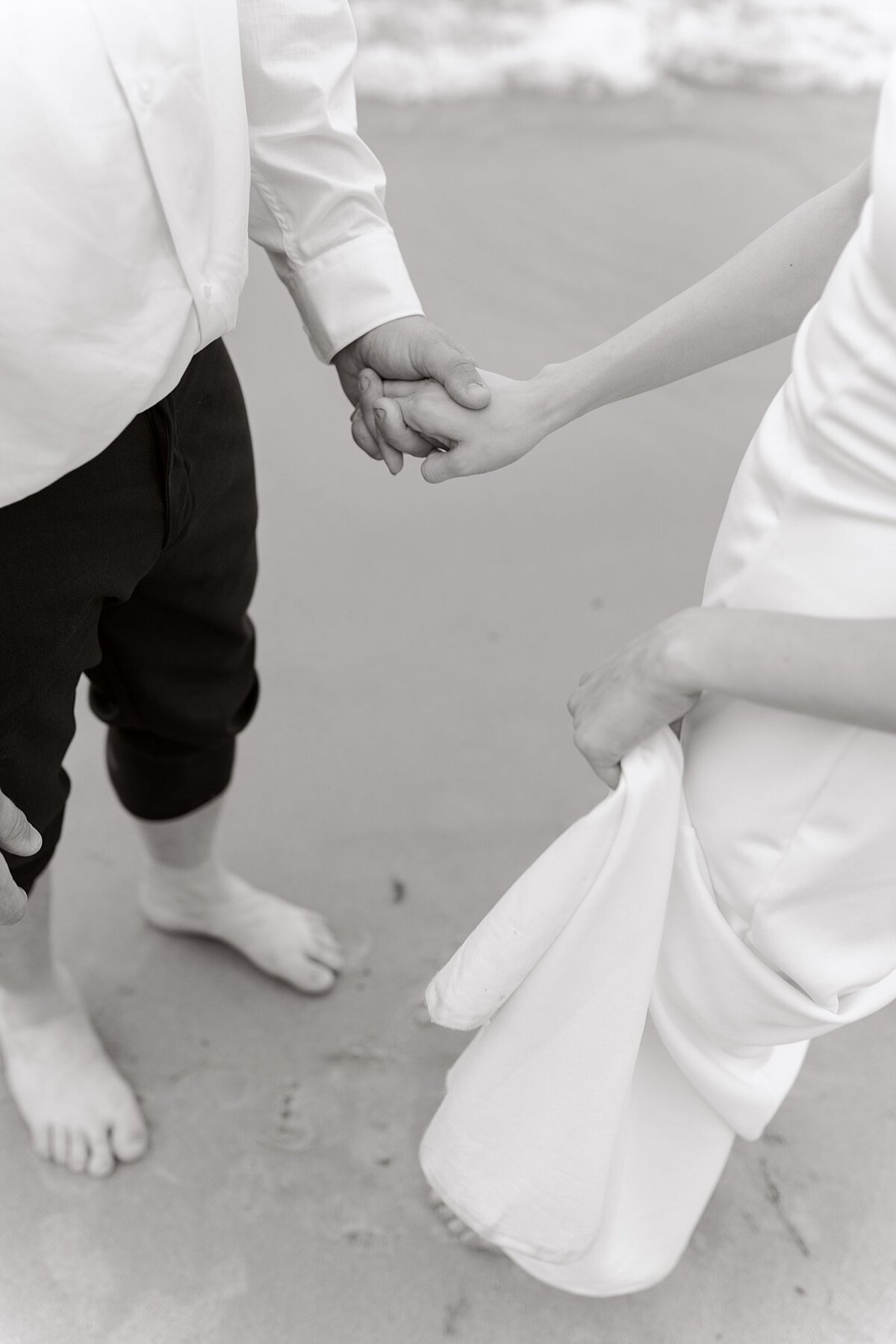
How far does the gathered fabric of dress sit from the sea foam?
264cm

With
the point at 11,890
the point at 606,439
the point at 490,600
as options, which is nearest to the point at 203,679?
the point at 11,890

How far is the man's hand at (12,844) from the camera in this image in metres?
0.91

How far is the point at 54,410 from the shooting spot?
83 cm

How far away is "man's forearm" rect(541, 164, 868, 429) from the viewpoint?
0.94m

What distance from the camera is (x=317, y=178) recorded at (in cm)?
112

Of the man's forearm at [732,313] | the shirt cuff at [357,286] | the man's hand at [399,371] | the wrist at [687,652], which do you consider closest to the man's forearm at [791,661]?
the wrist at [687,652]

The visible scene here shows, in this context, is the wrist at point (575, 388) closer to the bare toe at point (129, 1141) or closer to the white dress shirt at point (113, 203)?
the white dress shirt at point (113, 203)

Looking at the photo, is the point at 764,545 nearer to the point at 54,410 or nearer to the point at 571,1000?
the point at 571,1000

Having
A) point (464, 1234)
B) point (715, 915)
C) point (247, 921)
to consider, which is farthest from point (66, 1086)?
point (715, 915)

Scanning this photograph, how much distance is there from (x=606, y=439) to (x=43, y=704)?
4.78 feet

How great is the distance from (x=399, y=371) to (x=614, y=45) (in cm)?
256

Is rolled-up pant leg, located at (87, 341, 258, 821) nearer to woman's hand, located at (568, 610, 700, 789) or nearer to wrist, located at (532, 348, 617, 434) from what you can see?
wrist, located at (532, 348, 617, 434)

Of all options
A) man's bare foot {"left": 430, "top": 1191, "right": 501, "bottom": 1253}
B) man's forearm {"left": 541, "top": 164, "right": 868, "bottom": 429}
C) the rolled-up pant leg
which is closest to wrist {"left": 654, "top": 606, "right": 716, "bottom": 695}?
man's forearm {"left": 541, "top": 164, "right": 868, "bottom": 429}

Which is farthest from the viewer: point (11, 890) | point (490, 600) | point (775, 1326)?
point (490, 600)
